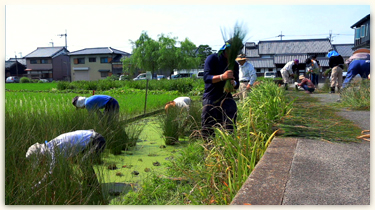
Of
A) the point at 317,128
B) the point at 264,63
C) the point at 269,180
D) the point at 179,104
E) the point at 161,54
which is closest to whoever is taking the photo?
the point at 269,180

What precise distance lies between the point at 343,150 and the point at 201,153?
57.1 inches

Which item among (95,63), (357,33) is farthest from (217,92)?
(95,63)

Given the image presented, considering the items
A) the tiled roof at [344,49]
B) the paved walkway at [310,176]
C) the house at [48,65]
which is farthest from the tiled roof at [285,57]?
the paved walkway at [310,176]

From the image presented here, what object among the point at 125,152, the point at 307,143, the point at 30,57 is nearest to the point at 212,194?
the point at 307,143

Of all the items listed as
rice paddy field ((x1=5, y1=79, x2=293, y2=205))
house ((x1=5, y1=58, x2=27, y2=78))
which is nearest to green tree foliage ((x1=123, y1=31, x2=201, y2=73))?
rice paddy field ((x1=5, y1=79, x2=293, y2=205))

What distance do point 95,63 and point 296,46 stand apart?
30607 mm

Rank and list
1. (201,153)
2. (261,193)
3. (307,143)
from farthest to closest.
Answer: (201,153) < (307,143) < (261,193)

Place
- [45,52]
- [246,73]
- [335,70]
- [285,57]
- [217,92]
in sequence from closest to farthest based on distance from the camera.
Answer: [217,92] → [246,73] → [335,70] → [285,57] → [45,52]

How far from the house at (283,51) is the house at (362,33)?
573 centimetres

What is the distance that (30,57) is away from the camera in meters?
58.4

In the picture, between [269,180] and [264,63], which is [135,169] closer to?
[269,180]

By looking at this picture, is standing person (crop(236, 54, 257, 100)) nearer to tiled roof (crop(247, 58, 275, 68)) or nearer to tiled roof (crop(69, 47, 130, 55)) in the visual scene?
tiled roof (crop(247, 58, 275, 68))

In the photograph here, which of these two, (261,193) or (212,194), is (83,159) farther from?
(261,193)

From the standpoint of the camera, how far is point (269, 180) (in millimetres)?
2209
